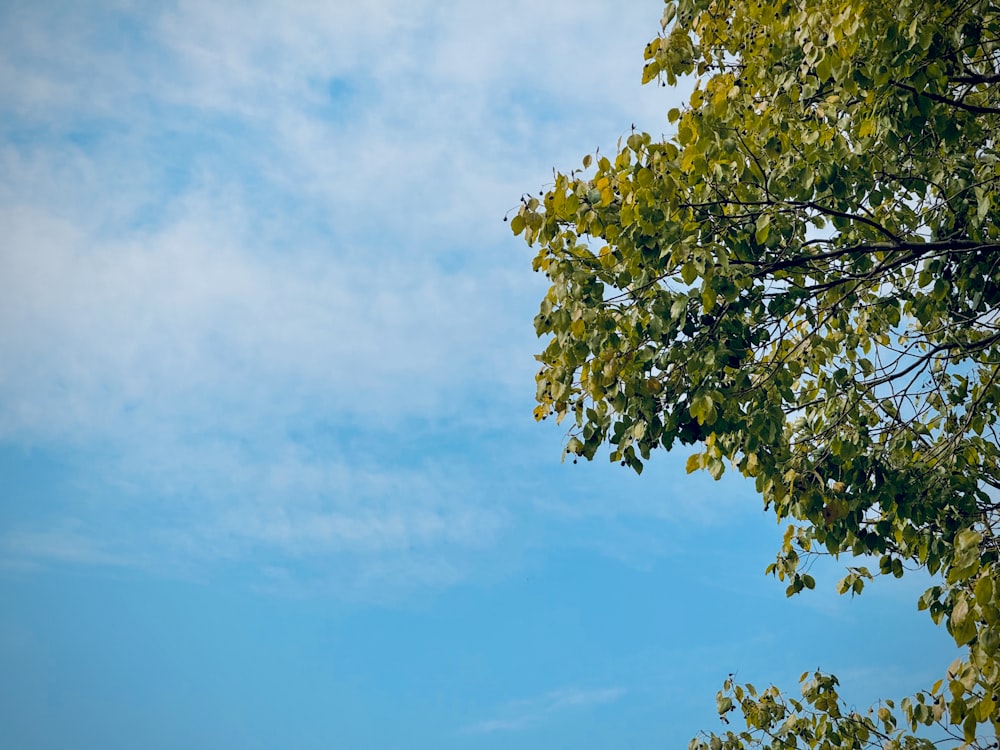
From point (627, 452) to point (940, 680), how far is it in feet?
9.61

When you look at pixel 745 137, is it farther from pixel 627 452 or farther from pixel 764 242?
pixel 627 452

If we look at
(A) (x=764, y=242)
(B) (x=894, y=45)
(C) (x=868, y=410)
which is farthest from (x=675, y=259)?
(C) (x=868, y=410)

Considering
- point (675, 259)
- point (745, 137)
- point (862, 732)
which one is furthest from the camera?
point (862, 732)

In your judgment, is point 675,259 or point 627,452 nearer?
point 675,259

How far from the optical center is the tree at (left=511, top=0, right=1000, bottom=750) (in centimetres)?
777

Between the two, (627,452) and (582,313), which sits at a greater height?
(582,313)

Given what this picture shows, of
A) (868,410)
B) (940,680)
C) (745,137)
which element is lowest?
(940,680)

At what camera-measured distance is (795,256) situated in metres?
8.59

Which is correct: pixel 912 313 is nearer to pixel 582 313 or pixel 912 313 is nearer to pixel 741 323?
pixel 741 323

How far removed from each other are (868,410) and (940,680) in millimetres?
3382

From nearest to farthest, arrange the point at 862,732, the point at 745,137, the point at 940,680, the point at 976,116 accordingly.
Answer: the point at 940,680 < the point at 745,137 < the point at 976,116 < the point at 862,732

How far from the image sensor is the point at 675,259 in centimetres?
774

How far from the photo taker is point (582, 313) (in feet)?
26.2

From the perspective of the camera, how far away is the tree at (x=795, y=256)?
777 cm
